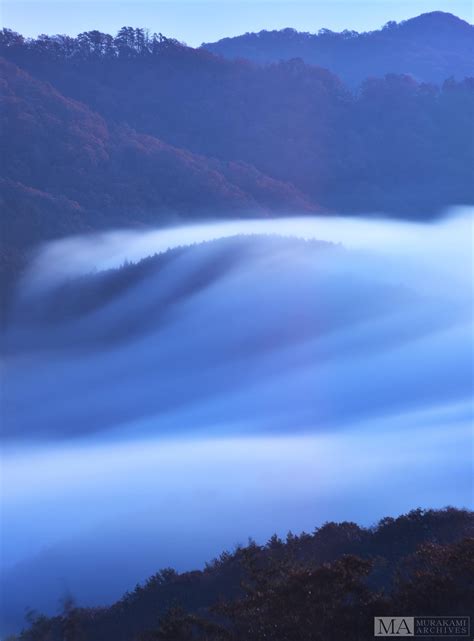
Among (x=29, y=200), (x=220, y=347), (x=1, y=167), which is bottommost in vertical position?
(x=220, y=347)

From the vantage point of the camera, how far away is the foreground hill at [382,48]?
39688 millimetres

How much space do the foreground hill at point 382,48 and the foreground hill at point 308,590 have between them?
34123 mm

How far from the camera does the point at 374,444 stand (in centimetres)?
1234

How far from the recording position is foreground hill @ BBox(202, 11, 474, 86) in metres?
39.7

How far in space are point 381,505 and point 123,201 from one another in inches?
618

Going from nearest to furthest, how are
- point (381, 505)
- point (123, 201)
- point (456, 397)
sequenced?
point (381, 505) → point (456, 397) → point (123, 201)

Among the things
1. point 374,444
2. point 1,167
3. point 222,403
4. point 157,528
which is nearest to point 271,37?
point 1,167

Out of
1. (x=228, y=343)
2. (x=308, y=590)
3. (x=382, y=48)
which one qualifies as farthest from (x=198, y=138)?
(x=308, y=590)

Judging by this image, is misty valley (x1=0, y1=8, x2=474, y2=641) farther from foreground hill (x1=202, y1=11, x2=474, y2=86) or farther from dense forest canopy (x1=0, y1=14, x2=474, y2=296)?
foreground hill (x1=202, y1=11, x2=474, y2=86)

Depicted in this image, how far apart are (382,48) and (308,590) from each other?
40.1 meters

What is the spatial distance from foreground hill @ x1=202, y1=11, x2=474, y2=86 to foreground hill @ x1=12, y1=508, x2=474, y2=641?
34123 mm

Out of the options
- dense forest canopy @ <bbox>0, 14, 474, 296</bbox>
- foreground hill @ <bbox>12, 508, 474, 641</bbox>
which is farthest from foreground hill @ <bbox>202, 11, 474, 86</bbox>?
foreground hill @ <bbox>12, 508, 474, 641</bbox>

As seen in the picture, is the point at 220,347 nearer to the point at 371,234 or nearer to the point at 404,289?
the point at 404,289

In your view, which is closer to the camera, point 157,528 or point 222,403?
point 157,528
